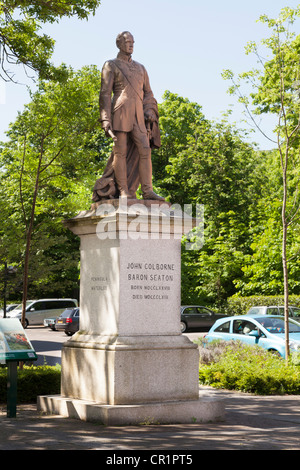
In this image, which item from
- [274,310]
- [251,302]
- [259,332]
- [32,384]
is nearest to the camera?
[32,384]

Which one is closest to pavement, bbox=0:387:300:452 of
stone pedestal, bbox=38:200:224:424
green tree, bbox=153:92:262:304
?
stone pedestal, bbox=38:200:224:424

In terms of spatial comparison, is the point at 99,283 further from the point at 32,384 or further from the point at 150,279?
the point at 32,384

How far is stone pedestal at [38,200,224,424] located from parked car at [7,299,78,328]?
122 ft

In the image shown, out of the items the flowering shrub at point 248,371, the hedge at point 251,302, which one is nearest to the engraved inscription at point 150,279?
the flowering shrub at point 248,371

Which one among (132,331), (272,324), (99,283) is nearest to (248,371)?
(132,331)

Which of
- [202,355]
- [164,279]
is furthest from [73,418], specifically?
[202,355]

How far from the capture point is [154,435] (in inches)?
303

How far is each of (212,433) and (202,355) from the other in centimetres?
804

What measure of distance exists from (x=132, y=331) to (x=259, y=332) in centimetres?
915

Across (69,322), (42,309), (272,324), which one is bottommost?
(69,322)

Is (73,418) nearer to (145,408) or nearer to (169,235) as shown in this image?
(145,408)

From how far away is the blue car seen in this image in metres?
16.8

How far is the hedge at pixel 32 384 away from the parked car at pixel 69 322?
24.7 m

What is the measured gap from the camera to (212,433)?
7.96 m
